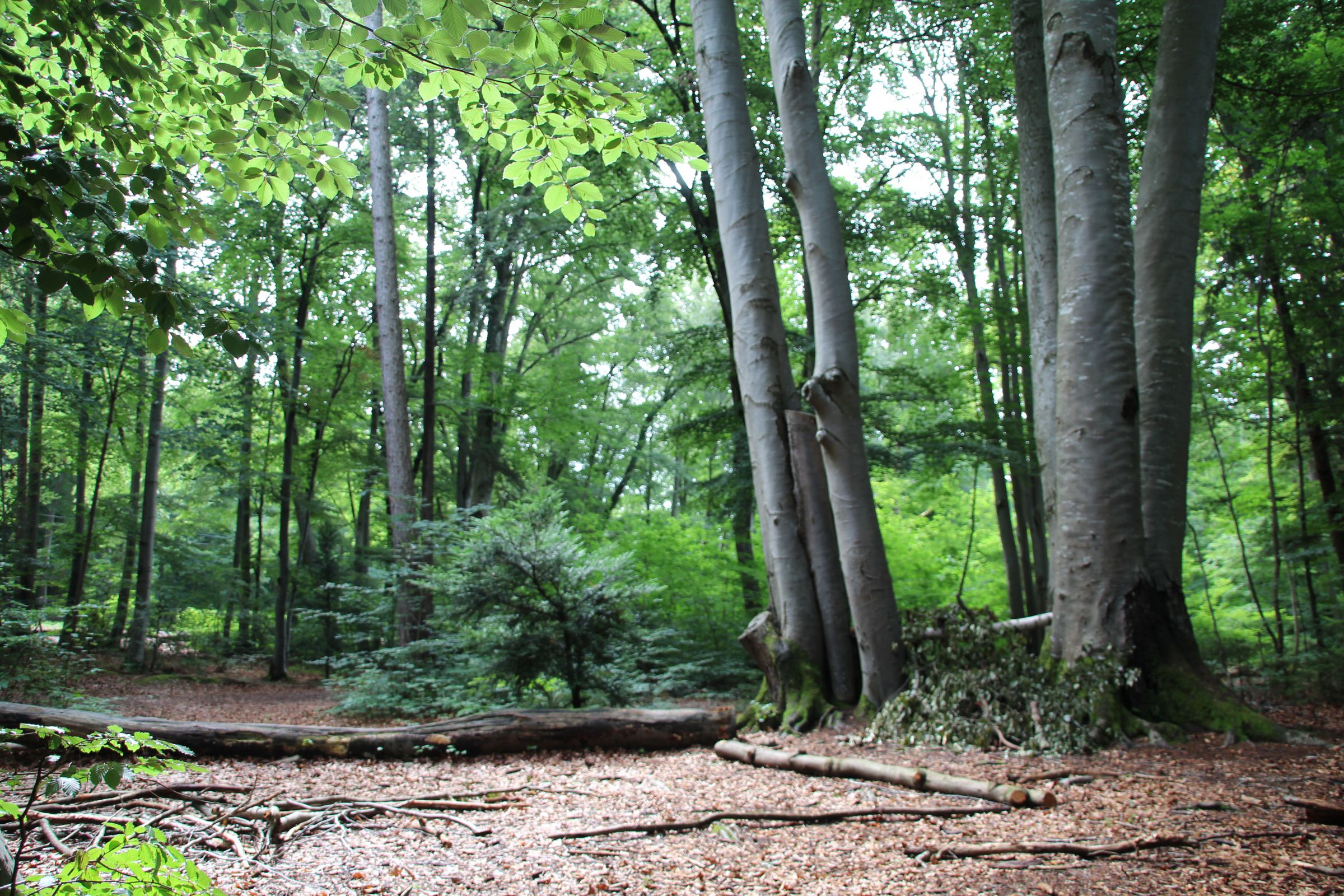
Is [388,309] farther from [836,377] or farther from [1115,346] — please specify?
[1115,346]

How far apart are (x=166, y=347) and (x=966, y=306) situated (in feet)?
37.3

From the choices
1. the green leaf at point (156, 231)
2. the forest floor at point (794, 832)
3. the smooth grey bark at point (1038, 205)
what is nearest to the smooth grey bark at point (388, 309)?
the forest floor at point (794, 832)

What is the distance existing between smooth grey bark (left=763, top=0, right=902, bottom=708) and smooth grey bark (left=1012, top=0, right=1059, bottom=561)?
2.11 m

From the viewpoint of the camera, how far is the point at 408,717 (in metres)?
7.76

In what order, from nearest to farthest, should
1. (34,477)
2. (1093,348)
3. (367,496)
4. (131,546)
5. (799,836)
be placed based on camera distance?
(799,836)
(1093,348)
(34,477)
(131,546)
(367,496)

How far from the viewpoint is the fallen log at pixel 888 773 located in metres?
3.57

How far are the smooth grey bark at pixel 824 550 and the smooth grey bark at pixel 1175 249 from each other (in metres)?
2.36

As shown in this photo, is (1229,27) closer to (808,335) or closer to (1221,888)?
(808,335)

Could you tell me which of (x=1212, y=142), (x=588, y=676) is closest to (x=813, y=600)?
(x=588, y=676)

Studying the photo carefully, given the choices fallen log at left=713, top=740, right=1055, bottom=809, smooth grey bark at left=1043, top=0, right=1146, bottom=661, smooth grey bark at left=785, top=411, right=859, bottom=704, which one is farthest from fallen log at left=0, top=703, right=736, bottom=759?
smooth grey bark at left=1043, top=0, right=1146, bottom=661

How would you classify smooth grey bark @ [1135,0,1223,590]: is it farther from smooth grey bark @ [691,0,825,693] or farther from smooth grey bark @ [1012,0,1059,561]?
smooth grey bark @ [691,0,825,693]

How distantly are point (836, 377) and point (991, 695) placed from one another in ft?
8.66

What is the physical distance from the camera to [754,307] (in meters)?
6.73

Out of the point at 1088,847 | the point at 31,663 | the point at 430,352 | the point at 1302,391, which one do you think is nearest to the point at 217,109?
the point at 1088,847
